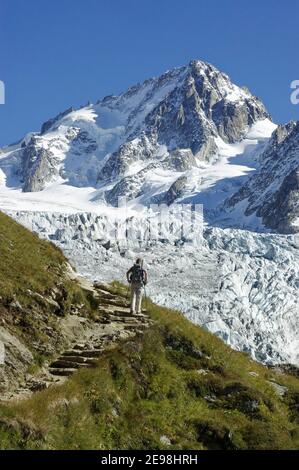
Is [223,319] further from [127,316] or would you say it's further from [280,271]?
[127,316]

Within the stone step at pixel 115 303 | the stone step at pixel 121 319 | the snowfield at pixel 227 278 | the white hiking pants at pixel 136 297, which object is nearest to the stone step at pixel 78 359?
the stone step at pixel 121 319

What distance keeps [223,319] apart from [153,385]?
282ft

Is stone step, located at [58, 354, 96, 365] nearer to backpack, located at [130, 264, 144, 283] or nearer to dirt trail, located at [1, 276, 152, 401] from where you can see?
dirt trail, located at [1, 276, 152, 401]

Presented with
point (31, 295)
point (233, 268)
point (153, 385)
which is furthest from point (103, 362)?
point (233, 268)

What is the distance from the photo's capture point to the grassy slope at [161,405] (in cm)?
1563

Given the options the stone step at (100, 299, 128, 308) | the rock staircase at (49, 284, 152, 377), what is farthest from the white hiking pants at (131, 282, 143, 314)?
the stone step at (100, 299, 128, 308)

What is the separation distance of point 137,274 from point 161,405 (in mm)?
6543

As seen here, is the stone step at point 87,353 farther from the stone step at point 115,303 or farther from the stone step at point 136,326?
the stone step at point 115,303

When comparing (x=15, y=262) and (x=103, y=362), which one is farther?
(x=15, y=262)

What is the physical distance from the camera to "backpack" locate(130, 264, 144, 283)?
78.6 ft

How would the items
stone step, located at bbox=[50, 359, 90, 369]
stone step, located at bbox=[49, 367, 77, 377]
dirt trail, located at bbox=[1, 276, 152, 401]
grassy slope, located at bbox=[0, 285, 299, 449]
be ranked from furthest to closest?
stone step, located at bbox=[50, 359, 90, 369] < stone step, located at bbox=[49, 367, 77, 377] < dirt trail, located at bbox=[1, 276, 152, 401] < grassy slope, located at bbox=[0, 285, 299, 449]

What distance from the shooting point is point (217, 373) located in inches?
818

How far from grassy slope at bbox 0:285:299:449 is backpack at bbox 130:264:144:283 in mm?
2132

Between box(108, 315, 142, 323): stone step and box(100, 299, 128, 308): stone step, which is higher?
box(100, 299, 128, 308): stone step
